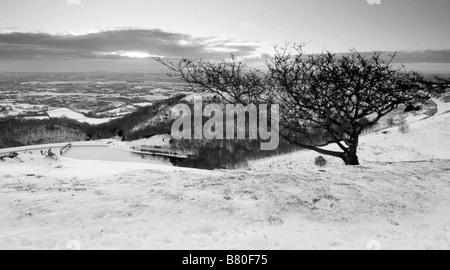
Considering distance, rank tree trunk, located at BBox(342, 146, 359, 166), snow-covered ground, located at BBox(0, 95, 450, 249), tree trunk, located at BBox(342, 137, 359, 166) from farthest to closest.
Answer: tree trunk, located at BBox(342, 146, 359, 166), tree trunk, located at BBox(342, 137, 359, 166), snow-covered ground, located at BBox(0, 95, 450, 249)

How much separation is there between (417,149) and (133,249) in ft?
161

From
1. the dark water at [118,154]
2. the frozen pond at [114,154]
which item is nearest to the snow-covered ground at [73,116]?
the frozen pond at [114,154]

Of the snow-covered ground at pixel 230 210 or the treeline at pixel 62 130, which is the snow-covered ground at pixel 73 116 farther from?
the snow-covered ground at pixel 230 210

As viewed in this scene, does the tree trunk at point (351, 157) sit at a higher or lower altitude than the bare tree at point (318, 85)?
lower

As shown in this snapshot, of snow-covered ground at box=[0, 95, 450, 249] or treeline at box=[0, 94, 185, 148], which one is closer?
snow-covered ground at box=[0, 95, 450, 249]

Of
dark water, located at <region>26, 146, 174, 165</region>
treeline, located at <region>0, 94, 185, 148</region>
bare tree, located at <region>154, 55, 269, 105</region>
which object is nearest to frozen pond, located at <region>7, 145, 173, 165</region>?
dark water, located at <region>26, 146, 174, 165</region>

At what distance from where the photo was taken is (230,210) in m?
6.84

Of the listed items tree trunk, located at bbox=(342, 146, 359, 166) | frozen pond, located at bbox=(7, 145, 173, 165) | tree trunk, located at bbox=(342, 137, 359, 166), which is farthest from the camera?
frozen pond, located at bbox=(7, 145, 173, 165)

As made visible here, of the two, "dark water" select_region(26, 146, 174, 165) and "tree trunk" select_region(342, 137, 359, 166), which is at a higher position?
"tree trunk" select_region(342, 137, 359, 166)

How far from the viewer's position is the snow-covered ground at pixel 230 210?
546cm

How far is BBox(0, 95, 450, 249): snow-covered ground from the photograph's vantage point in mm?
5457

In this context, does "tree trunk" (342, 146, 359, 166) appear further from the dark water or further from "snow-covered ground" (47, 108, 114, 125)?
"snow-covered ground" (47, 108, 114, 125)

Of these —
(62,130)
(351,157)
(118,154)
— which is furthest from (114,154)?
(351,157)

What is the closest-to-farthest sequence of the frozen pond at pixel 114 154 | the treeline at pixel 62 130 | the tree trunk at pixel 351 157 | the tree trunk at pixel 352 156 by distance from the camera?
the tree trunk at pixel 352 156 → the tree trunk at pixel 351 157 → the frozen pond at pixel 114 154 → the treeline at pixel 62 130
